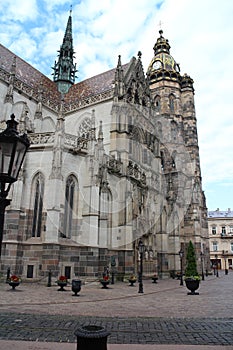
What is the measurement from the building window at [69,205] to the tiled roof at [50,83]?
546 inches

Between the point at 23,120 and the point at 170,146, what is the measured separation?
2715cm

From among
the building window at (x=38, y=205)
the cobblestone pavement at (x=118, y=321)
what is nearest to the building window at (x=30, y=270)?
the building window at (x=38, y=205)

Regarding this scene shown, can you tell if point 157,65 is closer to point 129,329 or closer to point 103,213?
point 103,213

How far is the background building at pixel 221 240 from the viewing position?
65000mm

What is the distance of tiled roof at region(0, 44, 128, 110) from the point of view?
30498 millimetres

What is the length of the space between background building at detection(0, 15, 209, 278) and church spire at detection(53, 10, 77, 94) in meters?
0.15

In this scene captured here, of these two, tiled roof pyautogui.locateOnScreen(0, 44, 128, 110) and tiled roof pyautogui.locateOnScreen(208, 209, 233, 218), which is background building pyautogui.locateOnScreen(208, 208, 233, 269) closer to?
tiled roof pyautogui.locateOnScreen(208, 209, 233, 218)

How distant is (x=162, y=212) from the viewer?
107 feet

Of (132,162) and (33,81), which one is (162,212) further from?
(33,81)

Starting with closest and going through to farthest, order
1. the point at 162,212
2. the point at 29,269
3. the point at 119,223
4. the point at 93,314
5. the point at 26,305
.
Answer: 1. the point at 93,314
2. the point at 26,305
3. the point at 29,269
4. the point at 119,223
5. the point at 162,212

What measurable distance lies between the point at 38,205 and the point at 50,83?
76.6 ft

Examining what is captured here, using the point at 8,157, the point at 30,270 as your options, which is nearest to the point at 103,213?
the point at 30,270

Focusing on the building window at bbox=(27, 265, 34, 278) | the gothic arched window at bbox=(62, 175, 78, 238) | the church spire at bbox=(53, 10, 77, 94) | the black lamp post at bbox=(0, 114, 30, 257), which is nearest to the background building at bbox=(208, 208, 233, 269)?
the church spire at bbox=(53, 10, 77, 94)

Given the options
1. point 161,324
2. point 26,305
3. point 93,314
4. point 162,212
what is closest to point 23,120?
point 26,305
